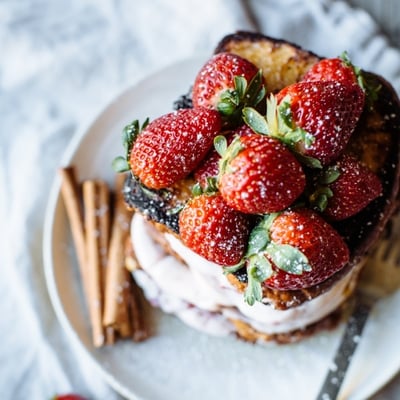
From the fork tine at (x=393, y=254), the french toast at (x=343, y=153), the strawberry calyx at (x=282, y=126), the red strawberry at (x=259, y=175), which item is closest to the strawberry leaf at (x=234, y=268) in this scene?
the french toast at (x=343, y=153)

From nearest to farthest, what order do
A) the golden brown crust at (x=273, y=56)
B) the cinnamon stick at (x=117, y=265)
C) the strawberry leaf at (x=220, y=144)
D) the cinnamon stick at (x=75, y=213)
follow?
the strawberry leaf at (x=220, y=144), the golden brown crust at (x=273, y=56), the cinnamon stick at (x=117, y=265), the cinnamon stick at (x=75, y=213)

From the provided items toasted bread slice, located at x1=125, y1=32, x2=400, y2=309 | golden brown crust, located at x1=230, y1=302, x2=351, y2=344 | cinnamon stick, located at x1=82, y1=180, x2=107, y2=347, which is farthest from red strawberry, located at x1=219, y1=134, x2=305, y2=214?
cinnamon stick, located at x1=82, y1=180, x2=107, y2=347

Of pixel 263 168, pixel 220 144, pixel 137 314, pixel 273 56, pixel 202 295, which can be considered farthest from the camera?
pixel 137 314

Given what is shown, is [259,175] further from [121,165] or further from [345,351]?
[345,351]

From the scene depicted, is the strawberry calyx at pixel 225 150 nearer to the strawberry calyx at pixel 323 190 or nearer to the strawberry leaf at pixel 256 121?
the strawberry leaf at pixel 256 121

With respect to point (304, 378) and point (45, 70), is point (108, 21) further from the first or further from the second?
point (304, 378)

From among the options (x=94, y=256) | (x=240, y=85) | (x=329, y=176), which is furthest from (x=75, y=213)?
(x=329, y=176)

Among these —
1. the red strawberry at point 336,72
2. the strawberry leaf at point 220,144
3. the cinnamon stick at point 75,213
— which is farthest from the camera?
the cinnamon stick at point 75,213
